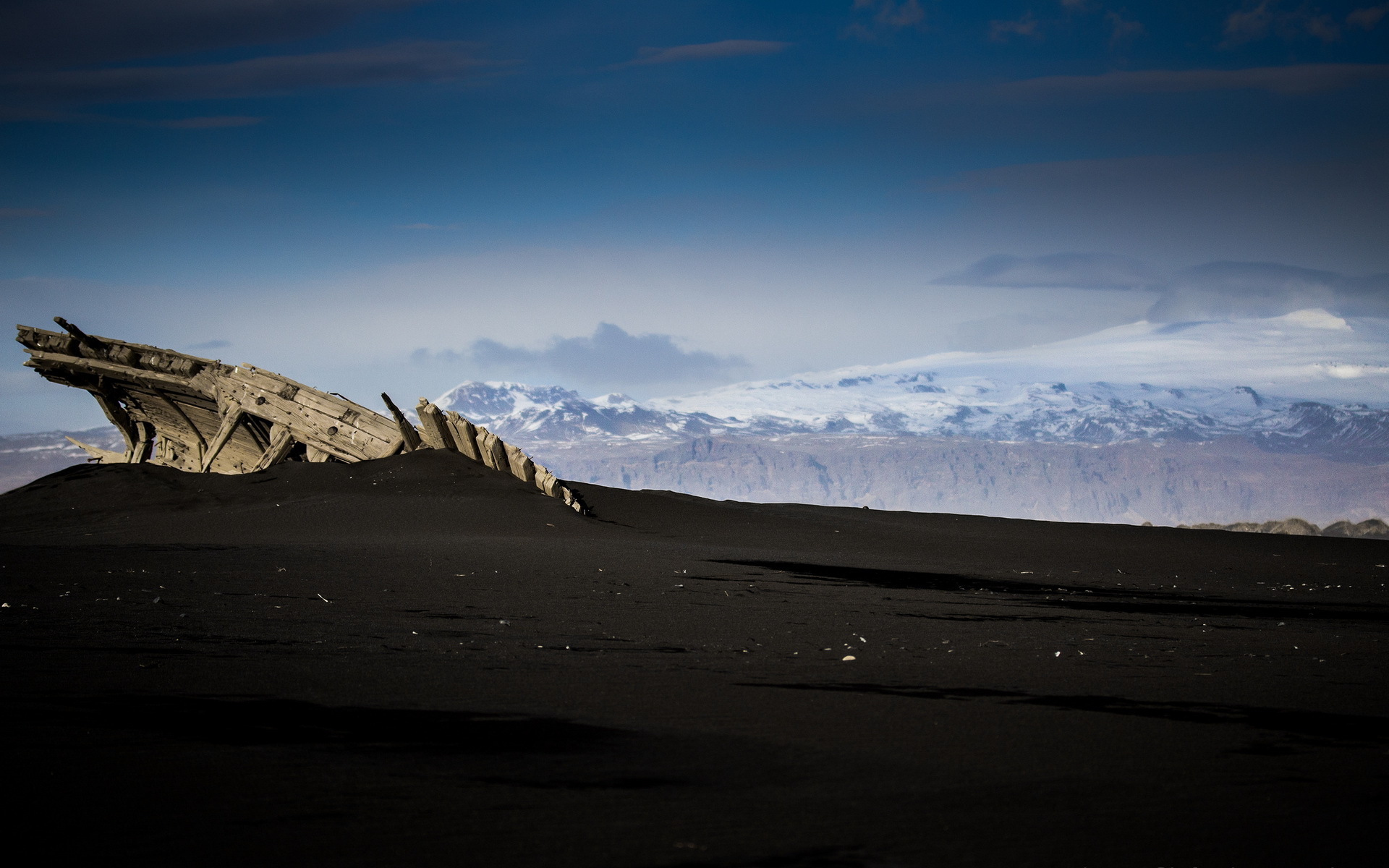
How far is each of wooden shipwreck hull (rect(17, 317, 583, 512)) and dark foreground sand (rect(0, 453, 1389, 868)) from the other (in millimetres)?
8161

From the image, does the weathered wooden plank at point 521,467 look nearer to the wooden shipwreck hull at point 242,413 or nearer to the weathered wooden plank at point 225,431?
the wooden shipwreck hull at point 242,413

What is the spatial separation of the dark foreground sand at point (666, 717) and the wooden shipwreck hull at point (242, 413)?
8161 millimetres

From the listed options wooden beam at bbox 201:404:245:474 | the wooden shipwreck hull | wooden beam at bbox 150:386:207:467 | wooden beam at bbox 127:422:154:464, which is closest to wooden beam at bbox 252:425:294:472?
the wooden shipwreck hull

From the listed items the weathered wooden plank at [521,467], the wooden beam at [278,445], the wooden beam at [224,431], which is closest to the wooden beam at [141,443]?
the wooden beam at [224,431]

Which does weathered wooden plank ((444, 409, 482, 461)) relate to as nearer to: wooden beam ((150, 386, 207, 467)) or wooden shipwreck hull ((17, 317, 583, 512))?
wooden shipwreck hull ((17, 317, 583, 512))

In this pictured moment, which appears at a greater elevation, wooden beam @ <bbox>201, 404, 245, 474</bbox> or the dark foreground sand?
wooden beam @ <bbox>201, 404, 245, 474</bbox>

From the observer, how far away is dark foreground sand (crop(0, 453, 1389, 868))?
11.3 ft

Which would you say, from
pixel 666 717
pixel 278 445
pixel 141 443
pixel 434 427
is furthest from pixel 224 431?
pixel 666 717

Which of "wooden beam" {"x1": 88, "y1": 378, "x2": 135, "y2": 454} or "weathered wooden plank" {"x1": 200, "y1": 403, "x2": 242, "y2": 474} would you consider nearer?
"weathered wooden plank" {"x1": 200, "y1": 403, "x2": 242, "y2": 474}

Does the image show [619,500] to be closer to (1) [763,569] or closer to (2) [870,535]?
(2) [870,535]

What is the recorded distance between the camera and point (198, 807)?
354cm

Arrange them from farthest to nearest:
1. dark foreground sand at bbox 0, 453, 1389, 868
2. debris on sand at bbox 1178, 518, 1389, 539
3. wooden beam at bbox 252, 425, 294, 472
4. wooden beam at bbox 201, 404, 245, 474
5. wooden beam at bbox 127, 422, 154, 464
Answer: debris on sand at bbox 1178, 518, 1389, 539
wooden beam at bbox 127, 422, 154, 464
wooden beam at bbox 201, 404, 245, 474
wooden beam at bbox 252, 425, 294, 472
dark foreground sand at bbox 0, 453, 1389, 868

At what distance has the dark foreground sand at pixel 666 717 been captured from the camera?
345 cm

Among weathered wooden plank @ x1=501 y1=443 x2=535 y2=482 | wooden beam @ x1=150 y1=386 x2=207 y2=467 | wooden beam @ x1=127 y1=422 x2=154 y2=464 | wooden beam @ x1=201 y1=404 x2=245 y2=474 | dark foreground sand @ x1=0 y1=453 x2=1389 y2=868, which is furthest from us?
wooden beam @ x1=127 y1=422 x2=154 y2=464
